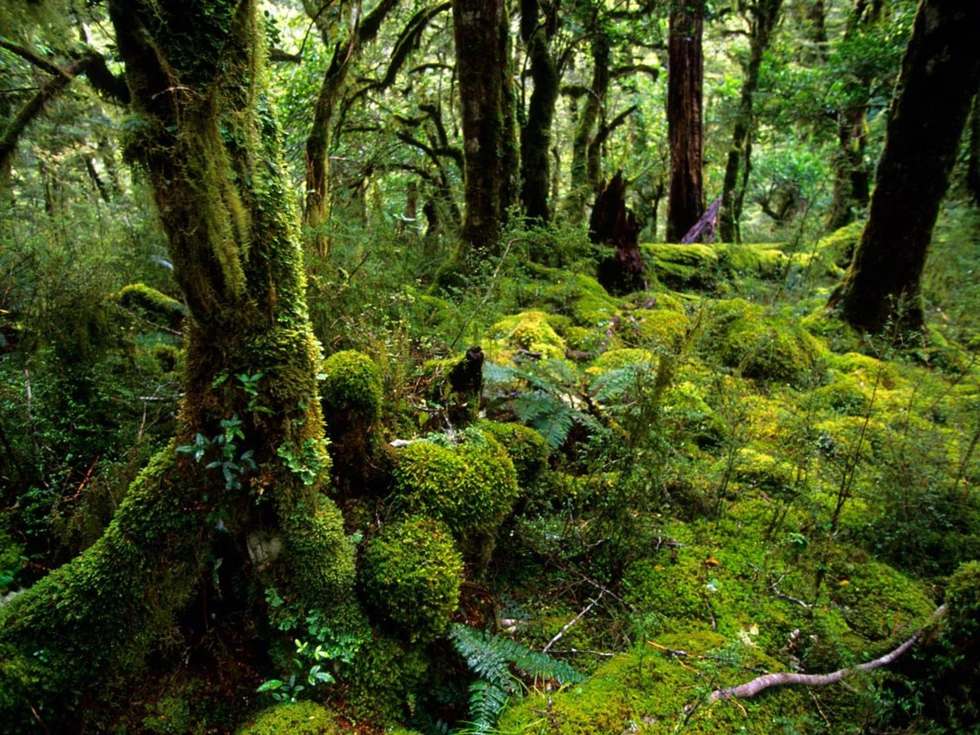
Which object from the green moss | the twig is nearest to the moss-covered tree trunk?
the green moss

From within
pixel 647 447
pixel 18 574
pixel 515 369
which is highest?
pixel 515 369

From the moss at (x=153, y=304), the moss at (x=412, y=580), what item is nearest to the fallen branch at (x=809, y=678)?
the moss at (x=412, y=580)

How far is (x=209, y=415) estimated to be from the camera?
2105 mm

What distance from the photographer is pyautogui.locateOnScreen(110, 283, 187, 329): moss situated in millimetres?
4672

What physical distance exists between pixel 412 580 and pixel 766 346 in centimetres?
455

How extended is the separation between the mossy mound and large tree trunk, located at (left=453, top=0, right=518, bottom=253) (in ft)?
9.51

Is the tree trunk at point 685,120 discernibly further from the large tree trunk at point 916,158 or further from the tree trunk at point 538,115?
the large tree trunk at point 916,158

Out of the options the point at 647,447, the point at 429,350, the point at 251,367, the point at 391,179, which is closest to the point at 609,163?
the point at 391,179

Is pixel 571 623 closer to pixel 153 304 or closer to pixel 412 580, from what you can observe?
pixel 412 580

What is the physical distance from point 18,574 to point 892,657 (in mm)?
3954

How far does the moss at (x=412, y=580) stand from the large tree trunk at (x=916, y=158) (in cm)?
537

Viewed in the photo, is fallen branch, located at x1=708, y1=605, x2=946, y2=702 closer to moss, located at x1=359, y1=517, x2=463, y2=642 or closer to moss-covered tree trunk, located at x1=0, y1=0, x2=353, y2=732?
moss, located at x1=359, y1=517, x2=463, y2=642

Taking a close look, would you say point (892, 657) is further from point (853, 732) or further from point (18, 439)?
point (18, 439)

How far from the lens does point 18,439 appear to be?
3.01 m
